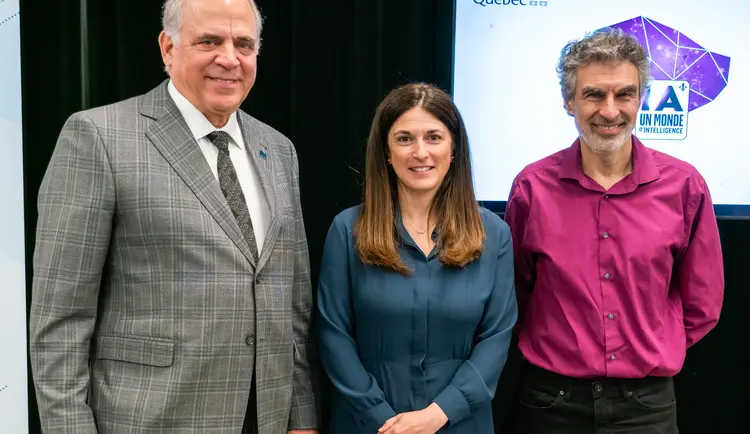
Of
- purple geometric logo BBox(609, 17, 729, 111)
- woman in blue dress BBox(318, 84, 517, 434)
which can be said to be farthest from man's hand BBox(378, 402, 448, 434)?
purple geometric logo BBox(609, 17, 729, 111)

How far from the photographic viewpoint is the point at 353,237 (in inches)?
74.0

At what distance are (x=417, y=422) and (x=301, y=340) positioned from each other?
390mm

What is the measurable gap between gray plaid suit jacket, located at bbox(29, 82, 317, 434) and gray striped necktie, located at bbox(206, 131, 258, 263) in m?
0.04

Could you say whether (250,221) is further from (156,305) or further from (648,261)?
(648,261)

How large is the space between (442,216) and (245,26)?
0.78 meters

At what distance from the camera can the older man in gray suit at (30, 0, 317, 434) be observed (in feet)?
4.64

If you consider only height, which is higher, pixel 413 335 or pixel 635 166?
pixel 635 166

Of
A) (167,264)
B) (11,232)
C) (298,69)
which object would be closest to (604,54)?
(298,69)

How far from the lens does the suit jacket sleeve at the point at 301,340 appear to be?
1.77 meters

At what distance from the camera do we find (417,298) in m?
1.80

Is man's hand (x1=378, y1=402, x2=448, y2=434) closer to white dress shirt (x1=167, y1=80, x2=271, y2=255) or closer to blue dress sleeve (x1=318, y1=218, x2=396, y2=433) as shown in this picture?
blue dress sleeve (x1=318, y1=218, x2=396, y2=433)

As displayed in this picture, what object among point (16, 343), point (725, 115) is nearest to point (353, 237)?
point (16, 343)

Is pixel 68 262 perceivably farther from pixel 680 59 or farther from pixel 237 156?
pixel 680 59

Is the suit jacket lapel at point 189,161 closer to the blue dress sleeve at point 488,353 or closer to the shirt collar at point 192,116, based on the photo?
the shirt collar at point 192,116
